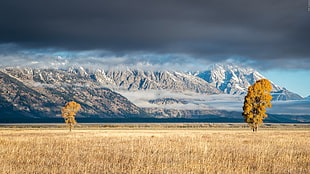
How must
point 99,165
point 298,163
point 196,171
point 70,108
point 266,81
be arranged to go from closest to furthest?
1. point 196,171
2. point 99,165
3. point 298,163
4. point 266,81
5. point 70,108

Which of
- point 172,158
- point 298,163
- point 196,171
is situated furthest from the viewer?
point 172,158

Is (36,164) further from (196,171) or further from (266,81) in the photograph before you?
(266,81)

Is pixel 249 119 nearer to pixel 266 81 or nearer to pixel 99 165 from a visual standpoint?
pixel 266 81

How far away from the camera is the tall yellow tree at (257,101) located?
88.6 meters

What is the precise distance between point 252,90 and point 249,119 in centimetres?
687

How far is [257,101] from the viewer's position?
9075cm

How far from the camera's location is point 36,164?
24.2 m

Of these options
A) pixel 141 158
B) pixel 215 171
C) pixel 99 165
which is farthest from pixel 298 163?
pixel 99 165

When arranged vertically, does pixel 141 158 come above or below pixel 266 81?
below

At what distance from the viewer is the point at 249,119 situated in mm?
91750

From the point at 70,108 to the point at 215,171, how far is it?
113 meters

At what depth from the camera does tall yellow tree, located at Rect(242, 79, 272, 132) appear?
291 ft

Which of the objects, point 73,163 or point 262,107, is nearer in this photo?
point 73,163

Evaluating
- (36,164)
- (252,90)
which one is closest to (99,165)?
(36,164)
